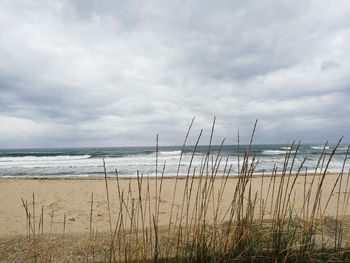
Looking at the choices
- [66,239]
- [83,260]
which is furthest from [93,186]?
[83,260]

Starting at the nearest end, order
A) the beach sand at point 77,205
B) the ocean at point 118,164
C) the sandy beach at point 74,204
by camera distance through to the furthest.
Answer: the beach sand at point 77,205, the sandy beach at point 74,204, the ocean at point 118,164

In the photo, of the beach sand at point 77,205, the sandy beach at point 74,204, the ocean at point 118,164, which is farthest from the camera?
the ocean at point 118,164

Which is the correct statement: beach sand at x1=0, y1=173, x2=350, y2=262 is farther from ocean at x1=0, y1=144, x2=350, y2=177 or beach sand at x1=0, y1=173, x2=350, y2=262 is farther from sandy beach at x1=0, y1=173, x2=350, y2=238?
ocean at x1=0, y1=144, x2=350, y2=177

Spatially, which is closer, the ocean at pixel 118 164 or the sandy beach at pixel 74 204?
the sandy beach at pixel 74 204

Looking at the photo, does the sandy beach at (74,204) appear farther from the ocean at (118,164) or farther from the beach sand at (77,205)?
the ocean at (118,164)

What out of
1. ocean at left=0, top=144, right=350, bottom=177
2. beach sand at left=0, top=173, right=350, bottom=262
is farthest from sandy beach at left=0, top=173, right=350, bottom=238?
ocean at left=0, top=144, right=350, bottom=177

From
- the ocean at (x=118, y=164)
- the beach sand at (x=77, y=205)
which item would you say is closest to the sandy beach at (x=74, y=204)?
the beach sand at (x=77, y=205)

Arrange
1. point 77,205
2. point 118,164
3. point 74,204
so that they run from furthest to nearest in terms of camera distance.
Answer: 1. point 118,164
2. point 74,204
3. point 77,205

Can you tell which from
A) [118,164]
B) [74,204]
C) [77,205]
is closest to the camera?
[77,205]

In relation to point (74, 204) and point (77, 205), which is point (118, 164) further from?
point (77, 205)

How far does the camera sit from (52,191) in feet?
31.1

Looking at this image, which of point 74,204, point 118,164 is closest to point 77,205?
point 74,204

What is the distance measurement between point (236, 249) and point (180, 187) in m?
7.73

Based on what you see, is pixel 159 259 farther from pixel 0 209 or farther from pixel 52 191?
pixel 52 191
